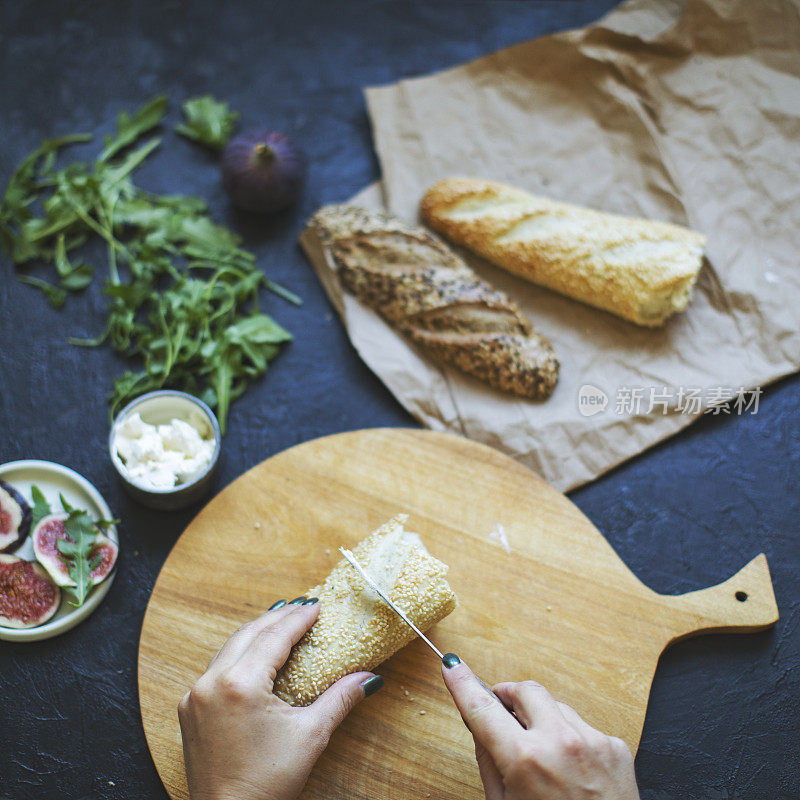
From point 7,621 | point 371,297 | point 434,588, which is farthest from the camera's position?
point 371,297

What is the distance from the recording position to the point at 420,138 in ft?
9.96

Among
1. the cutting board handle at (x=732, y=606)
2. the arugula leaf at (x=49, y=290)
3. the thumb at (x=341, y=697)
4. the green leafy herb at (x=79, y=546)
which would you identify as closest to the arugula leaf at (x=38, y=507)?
the green leafy herb at (x=79, y=546)

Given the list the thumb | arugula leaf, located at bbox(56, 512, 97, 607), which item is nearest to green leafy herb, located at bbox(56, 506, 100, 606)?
arugula leaf, located at bbox(56, 512, 97, 607)

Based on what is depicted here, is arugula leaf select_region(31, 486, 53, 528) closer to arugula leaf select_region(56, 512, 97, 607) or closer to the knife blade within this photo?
arugula leaf select_region(56, 512, 97, 607)

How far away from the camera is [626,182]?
297 cm

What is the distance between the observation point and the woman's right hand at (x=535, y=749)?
68.0 inches

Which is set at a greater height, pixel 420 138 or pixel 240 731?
pixel 420 138

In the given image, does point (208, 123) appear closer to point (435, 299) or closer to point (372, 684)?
point (435, 299)

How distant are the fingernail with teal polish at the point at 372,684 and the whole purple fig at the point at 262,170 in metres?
1.87

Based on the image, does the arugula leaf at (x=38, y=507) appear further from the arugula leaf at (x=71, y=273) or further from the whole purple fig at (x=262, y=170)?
the whole purple fig at (x=262, y=170)

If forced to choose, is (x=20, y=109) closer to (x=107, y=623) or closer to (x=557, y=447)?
(x=107, y=623)

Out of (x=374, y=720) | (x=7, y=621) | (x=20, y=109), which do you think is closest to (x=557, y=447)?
(x=374, y=720)

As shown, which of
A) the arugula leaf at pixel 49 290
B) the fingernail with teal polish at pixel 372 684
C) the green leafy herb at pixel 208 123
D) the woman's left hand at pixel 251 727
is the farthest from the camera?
the green leafy herb at pixel 208 123

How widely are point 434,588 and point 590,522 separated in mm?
627
